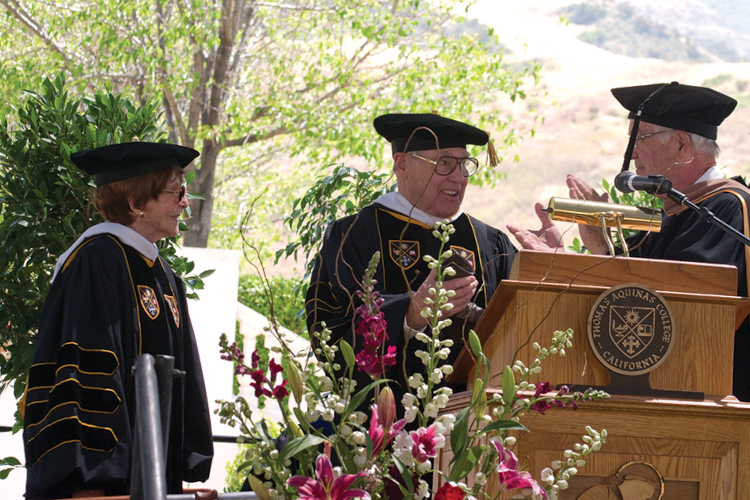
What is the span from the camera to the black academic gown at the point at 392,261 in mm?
3262

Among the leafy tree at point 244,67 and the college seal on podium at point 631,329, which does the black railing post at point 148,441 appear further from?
the leafy tree at point 244,67

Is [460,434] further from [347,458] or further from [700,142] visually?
[700,142]

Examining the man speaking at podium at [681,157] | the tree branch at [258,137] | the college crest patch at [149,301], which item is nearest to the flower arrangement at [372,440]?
the man speaking at podium at [681,157]

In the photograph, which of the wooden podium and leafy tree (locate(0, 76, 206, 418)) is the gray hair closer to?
the wooden podium

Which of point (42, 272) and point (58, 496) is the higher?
point (42, 272)

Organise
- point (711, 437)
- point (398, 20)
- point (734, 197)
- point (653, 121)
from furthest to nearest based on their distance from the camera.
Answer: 1. point (398, 20)
2. point (653, 121)
3. point (734, 197)
4. point (711, 437)

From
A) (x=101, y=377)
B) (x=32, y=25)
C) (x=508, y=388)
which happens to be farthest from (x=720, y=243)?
(x=32, y=25)

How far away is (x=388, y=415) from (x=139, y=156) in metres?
2.30

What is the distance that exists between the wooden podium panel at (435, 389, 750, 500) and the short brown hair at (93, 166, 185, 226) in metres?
2.00

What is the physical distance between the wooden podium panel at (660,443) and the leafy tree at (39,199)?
9.13 ft

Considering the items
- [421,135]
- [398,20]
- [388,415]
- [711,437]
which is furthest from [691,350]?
[398,20]

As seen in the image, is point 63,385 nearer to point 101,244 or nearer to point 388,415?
point 101,244

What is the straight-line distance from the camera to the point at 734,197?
3180 mm

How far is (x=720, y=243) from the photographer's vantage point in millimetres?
2932
